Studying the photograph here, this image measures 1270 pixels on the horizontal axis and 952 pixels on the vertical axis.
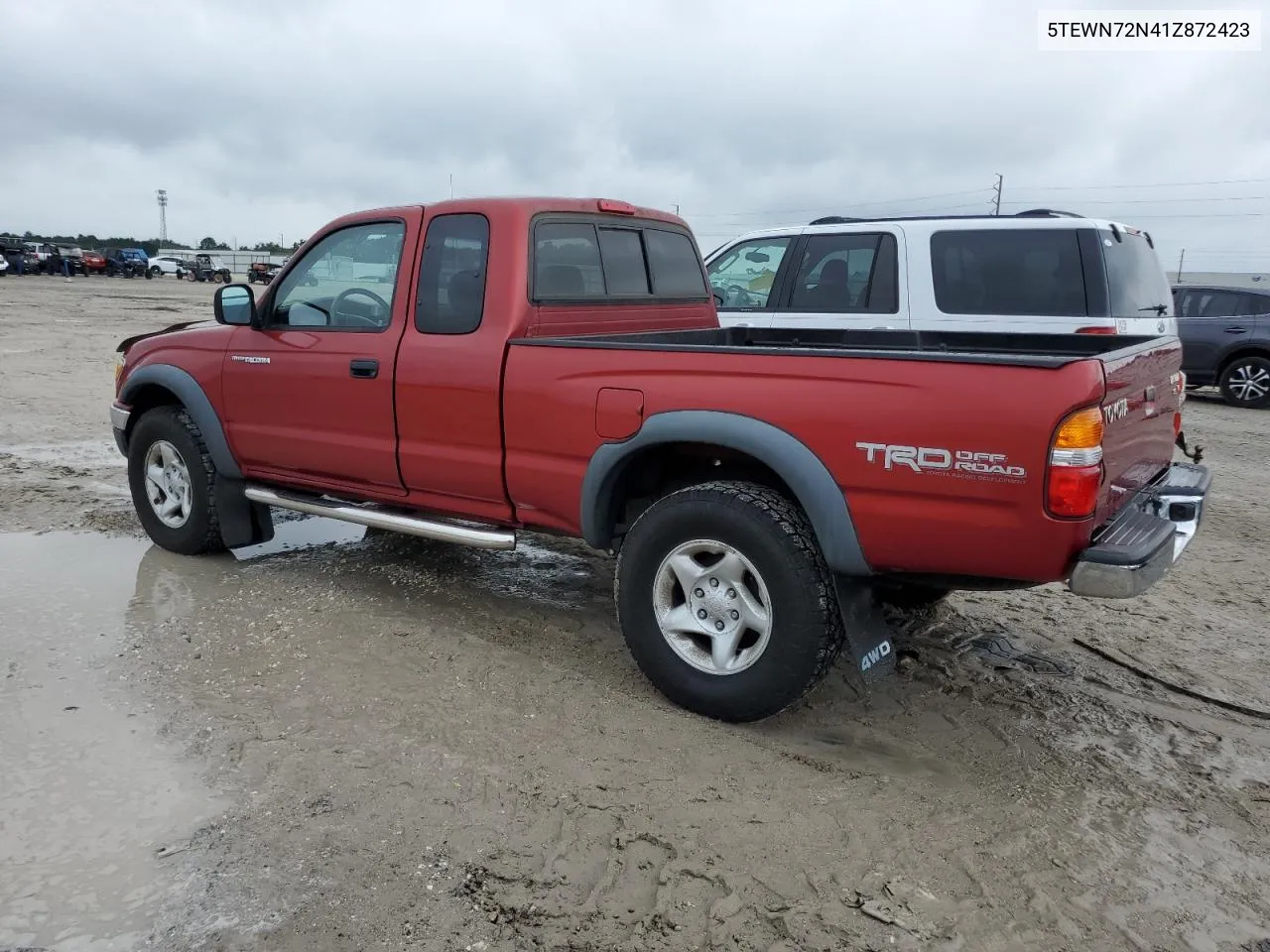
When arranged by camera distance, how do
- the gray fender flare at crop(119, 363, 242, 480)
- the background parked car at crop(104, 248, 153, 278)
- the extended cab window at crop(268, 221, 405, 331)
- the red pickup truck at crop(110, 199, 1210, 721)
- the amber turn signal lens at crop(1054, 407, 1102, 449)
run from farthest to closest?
the background parked car at crop(104, 248, 153, 278) < the gray fender flare at crop(119, 363, 242, 480) < the extended cab window at crop(268, 221, 405, 331) < the red pickup truck at crop(110, 199, 1210, 721) < the amber turn signal lens at crop(1054, 407, 1102, 449)

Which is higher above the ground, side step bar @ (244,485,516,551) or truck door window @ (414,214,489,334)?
truck door window @ (414,214,489,334)

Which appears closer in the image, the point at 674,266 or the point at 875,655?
the point at 875,655

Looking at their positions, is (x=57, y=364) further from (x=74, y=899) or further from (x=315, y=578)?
(x=74, y=899)

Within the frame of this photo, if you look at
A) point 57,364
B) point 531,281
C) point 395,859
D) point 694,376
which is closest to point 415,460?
point 531,281

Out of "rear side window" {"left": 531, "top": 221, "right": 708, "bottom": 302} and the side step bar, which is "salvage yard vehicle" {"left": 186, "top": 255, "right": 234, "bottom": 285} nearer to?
the side step bar

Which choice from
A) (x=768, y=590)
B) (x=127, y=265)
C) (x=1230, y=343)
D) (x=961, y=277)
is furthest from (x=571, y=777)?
(x=127, y=265)

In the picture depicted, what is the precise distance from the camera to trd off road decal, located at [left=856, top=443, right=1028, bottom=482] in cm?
290

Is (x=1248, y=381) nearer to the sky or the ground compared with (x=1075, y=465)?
nearer to the ground

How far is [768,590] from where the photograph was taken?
337 cm

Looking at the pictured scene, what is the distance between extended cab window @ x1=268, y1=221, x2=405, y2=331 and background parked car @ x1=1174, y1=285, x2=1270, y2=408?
37.4ft

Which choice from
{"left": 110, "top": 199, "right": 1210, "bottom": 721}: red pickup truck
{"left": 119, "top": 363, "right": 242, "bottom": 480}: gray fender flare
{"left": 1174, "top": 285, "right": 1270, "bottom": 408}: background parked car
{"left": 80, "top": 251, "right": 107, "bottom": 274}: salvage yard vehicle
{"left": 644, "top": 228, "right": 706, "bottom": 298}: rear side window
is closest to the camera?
{"left": 110, "top": 199, "right": 1210, "bottom": 721}: red pickup truck

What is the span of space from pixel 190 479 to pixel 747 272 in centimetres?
476

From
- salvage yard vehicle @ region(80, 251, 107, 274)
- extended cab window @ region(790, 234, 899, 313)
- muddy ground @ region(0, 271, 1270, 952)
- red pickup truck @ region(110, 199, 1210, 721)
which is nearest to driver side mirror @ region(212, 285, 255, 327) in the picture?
red pickup truck @ region(110, 199, 1210, 721)

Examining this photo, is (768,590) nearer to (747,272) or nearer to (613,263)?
(613,263)
